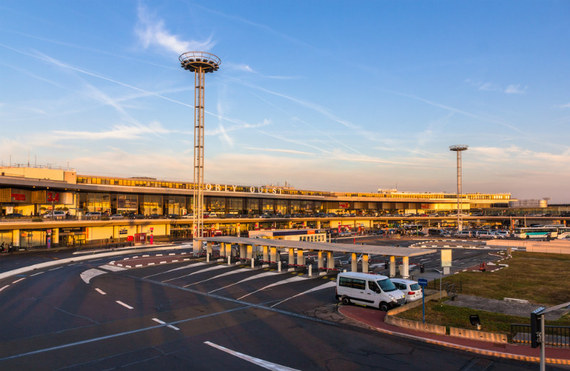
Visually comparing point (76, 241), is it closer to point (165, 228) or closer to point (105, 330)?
point (165, 228)

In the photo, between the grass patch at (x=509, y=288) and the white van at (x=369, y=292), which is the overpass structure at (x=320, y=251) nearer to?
the grass patch at (x=509, y=288)

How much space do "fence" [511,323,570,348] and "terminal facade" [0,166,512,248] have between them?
65.4 m

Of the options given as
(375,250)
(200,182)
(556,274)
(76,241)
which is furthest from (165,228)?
(556,274)

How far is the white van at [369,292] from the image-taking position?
78.8 feet

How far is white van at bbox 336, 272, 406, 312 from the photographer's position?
24.0m

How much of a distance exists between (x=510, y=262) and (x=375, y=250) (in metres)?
25.8

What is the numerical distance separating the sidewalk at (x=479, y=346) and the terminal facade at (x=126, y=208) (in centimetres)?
5910

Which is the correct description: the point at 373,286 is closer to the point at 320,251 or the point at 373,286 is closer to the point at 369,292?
the point at 369,292

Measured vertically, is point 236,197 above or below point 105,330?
above

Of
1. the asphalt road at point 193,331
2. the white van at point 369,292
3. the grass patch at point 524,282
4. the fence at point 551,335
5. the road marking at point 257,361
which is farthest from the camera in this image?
the grass patch at point 524,282

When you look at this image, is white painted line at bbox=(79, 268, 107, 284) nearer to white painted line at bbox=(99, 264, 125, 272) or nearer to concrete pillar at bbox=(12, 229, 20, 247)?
white painted line at bbox=(99, 264, 125, 272)

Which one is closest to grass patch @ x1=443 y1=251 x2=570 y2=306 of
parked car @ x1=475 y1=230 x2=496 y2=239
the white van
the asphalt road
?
the white van

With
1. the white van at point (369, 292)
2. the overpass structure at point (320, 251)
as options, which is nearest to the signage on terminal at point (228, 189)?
the overpass structure at point (320, 251)

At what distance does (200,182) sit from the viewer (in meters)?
55.6
